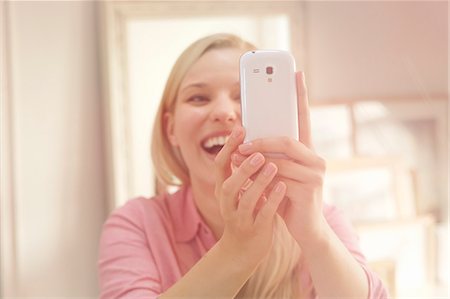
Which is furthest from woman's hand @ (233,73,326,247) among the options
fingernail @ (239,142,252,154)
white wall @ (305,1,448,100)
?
white wall @ (305,1,448,100)

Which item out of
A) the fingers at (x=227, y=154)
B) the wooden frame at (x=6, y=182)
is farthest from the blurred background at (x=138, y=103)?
the fingers at (x=227, y=154)

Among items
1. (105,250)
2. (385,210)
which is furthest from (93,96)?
(385,210)

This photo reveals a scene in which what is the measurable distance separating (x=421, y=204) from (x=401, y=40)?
0.22 metres

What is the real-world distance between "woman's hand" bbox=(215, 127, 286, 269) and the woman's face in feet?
0.19

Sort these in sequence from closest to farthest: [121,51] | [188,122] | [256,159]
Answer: [256,159]
[188,122]
[121,51]

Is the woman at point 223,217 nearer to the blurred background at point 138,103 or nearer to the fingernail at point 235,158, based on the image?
the fingernail at point 235,158

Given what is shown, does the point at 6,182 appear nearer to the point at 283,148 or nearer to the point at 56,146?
the point at 56,146

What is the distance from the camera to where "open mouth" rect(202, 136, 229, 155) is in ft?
1.35

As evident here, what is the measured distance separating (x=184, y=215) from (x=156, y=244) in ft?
0.14

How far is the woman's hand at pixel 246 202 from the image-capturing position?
1.09 feet

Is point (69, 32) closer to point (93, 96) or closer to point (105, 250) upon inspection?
point (93, 96)

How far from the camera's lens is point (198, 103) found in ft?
1.40

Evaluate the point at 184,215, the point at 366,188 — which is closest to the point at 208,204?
the point at 184,215

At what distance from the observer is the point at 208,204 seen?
468mm
